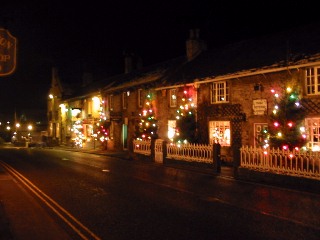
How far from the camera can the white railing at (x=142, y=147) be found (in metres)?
24.8

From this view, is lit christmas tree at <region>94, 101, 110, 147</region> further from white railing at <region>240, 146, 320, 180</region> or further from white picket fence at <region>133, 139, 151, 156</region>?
white railing at <region>240, 146, 320, 180</region>

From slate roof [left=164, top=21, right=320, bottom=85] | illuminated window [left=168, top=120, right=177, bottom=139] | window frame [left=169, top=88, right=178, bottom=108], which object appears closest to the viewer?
slate roof [left=164, top=21, right=320, bottom=85]

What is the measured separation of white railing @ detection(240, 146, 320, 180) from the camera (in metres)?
13.9

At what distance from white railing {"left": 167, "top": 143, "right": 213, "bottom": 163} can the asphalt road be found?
3017 mm

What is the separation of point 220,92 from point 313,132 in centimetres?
646

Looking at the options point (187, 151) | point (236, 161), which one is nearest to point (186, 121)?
point (187, 151)

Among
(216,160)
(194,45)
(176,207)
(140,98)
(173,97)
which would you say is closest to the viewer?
(176,207)

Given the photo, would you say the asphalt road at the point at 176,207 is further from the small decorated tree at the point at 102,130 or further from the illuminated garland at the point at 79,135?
the illuminated garland at the point at 79,135

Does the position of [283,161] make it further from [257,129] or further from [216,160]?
[257,129]

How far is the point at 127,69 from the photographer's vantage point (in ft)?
138

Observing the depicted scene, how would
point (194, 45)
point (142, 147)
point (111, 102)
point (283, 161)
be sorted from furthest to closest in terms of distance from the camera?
1. point (111, 102)
2. point (194, 45)
3. point (142, 147)
4. point (283, 161)

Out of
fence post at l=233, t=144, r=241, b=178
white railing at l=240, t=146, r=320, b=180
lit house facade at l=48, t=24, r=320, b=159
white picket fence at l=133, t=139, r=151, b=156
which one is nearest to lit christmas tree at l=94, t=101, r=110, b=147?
lit house facade at l=48, t=24, r=320, b=159

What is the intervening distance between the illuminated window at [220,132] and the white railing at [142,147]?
12.2 ft

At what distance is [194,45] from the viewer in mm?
29750
